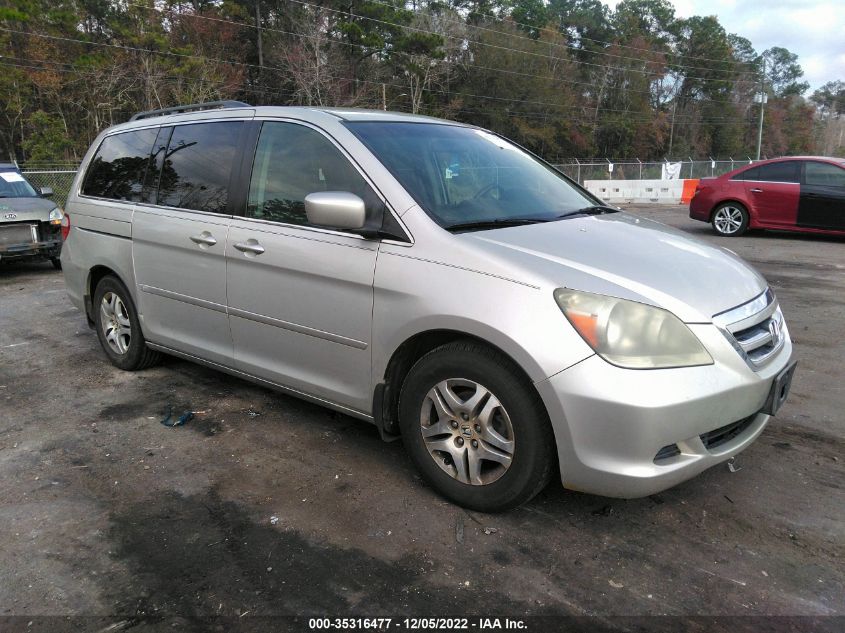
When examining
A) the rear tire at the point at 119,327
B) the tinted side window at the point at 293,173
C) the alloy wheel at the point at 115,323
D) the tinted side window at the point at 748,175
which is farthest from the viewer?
the tinted side window at the point at 748,175

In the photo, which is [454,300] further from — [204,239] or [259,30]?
[259,30]

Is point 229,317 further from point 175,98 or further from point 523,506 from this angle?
point 175,98

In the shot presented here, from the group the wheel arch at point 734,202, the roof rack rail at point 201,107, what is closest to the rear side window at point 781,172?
the wheel arch at point 734,202

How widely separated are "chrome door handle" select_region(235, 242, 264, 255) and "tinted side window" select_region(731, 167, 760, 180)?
36.6 feet

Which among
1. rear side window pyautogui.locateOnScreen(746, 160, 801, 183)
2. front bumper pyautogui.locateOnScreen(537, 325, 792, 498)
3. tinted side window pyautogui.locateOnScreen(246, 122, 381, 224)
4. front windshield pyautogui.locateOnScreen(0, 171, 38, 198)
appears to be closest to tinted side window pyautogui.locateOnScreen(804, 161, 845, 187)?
rear side window pyautogui.locateOnScreen(746, 160, 801, 183)

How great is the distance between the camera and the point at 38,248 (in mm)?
9391

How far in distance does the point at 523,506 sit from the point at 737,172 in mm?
11422

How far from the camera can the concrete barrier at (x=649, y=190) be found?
23.2 meters

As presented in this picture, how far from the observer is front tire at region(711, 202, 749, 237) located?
12242mm

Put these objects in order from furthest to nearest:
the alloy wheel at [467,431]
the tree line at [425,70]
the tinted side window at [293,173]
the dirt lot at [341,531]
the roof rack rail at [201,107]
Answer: the tree line at [425,70], the roof rack rail at [201,107], the tinted side window at [293,173], the alloy wheel at [467,431], the dirt lot at [341,531]

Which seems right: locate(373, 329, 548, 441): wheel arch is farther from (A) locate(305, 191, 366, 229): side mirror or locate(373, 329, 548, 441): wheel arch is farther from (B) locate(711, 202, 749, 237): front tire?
(B) locate(711, 202, 749, 237): front tire

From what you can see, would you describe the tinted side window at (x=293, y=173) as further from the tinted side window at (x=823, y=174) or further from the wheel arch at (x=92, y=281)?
the tinted side window at (x=823, y=174)

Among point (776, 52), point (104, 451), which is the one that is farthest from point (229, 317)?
point (776, 52)

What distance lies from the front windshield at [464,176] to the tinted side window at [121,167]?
1961 mm
